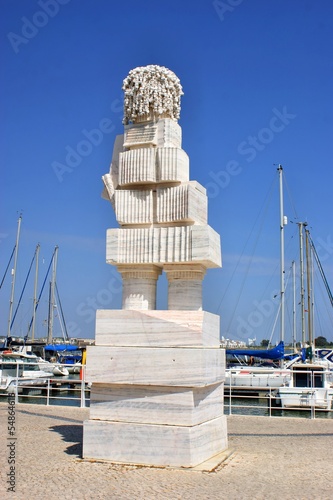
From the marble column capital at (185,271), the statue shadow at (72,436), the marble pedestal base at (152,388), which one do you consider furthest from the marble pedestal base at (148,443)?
the marble column capital at (185,271)

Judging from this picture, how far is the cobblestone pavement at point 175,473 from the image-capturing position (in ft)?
19.4

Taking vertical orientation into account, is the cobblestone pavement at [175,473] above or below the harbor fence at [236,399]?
above

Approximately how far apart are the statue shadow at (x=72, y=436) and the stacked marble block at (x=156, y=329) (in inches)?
26.6

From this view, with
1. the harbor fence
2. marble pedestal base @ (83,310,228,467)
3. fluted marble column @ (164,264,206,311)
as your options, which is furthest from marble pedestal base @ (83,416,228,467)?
the harbor fence

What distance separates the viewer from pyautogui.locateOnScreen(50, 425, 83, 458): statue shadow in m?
8.01

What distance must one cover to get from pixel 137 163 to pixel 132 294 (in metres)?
2.10


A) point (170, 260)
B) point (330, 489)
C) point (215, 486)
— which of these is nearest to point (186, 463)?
point (215, 486)

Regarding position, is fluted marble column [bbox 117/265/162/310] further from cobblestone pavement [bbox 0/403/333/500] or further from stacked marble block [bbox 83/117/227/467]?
cobblestone pavement [bbox 0/403/333/500]

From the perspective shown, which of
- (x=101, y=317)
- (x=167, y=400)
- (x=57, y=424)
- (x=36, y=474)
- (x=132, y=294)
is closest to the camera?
(x=36, y=474)

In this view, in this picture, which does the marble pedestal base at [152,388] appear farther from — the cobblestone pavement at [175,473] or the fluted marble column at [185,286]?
the fluted marble column at [185,286]

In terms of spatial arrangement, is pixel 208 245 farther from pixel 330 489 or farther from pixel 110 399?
pixel 330 489

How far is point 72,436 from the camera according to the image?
9.38 meters

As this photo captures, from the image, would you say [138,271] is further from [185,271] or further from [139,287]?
[185,271]

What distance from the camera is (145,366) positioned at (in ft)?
24.3
